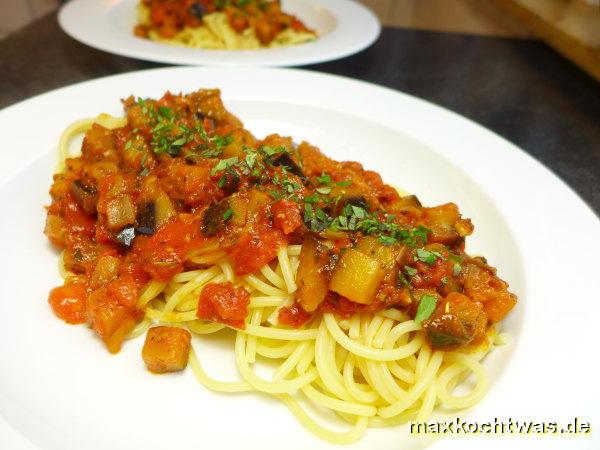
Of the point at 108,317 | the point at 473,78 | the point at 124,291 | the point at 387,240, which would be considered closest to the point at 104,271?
the point at 124,291

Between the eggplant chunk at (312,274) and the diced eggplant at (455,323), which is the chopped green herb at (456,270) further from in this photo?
the eggplant chunk at (312,274)

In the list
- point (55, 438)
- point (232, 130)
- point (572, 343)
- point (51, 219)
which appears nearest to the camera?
point (55, 438)

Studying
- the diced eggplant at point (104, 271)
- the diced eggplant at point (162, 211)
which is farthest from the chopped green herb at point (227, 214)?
the diced eggplant at point (104, 271)

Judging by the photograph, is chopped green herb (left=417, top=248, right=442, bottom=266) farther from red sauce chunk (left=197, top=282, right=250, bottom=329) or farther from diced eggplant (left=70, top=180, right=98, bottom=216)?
diced eggplant (left=70, top=180, right=98, bottom=216)

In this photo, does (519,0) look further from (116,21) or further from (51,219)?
(51,219)

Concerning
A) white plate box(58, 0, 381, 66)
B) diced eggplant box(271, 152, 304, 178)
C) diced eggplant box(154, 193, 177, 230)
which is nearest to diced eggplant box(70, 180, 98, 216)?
diced eggplant box(154, 193, 177, 230)

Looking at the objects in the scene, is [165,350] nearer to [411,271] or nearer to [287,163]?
[287,163]

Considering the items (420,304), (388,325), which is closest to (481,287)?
(420,304)
